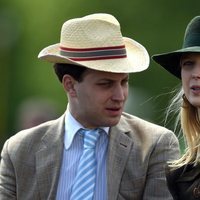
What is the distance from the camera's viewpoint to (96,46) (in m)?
8.11

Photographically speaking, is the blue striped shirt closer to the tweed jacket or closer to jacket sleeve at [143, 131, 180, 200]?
the tweed jacket

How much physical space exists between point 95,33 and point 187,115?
903 millimetres

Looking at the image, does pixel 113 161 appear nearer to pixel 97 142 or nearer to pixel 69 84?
pixel 97 142

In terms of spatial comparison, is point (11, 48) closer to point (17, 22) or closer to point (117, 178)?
point (17, 22)

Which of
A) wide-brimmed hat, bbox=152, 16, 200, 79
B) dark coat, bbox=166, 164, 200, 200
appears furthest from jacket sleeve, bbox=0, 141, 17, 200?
wide-brimmed hat, bbox=152, 16, 200, 79

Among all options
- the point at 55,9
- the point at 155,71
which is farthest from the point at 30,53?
the point at 155,71

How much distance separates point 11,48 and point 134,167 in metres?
16.0

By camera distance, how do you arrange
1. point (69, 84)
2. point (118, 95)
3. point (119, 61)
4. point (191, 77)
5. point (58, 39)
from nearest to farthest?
point (191, 77)
point (118, 95)
point (119, 61)
point (69, 84)
point (58, 39)

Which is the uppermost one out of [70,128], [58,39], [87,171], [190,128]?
[190,128]

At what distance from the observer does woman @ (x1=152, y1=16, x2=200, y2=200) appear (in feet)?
24.4

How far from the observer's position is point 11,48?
24.0 meters

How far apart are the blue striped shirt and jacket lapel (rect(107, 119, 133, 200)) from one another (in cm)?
5

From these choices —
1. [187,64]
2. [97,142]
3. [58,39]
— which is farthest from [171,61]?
[58,39]

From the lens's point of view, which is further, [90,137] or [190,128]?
[90,137]
